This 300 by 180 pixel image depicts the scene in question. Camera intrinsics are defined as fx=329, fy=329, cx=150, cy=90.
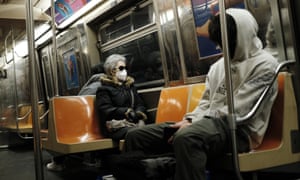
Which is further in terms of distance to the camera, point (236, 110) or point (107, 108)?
point (107, 108)

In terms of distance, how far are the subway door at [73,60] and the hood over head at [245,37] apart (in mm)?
3261

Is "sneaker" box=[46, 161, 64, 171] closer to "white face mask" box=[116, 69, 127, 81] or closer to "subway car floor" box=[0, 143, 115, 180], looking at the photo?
"subway car floor" box=[0, 143, 115, 180]

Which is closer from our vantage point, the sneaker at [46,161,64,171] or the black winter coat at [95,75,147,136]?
the black winter coat at [95,75,147,136]

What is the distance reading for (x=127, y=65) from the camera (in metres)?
4.24

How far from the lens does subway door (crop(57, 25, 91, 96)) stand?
5113mm

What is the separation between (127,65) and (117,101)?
1012mm

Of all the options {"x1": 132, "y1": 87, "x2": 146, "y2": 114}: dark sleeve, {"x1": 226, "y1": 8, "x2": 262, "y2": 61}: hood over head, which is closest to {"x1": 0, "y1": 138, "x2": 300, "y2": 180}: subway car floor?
{"x1": 132, "y1": 87, "x2": 146, "y2": 114}: dark sleeve

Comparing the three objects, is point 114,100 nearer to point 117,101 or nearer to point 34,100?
point 117,101

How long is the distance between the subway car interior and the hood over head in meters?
0.20

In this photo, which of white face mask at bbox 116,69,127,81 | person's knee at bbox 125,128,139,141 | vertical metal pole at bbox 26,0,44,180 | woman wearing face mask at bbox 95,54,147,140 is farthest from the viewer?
white face mask at bbox 116,69,127,81

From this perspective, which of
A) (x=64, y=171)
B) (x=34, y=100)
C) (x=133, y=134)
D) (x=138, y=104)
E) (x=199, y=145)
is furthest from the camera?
(x=64, y=171)

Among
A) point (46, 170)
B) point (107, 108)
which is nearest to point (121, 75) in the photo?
point (107, 108)

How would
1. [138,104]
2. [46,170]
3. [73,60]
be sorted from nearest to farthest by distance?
[138,104]
[46,170]
[73,60]

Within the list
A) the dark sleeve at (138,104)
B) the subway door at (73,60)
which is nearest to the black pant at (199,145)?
the dark sleeve at (138,104)
